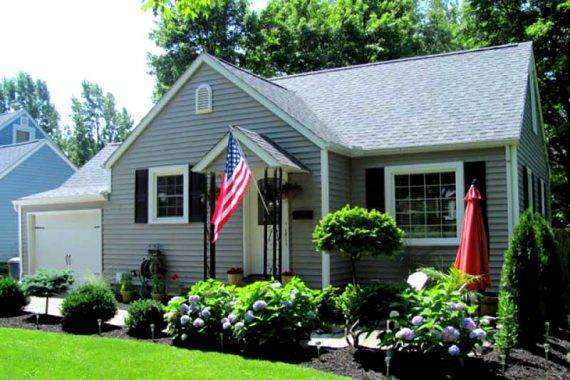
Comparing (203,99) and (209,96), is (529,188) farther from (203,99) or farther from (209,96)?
(203,99)

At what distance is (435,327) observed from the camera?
6883mm

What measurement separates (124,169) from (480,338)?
411 inches

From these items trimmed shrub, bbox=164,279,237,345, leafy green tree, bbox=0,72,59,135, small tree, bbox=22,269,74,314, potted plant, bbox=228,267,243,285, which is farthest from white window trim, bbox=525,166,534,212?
leafy green tree, bbox=0,72,59,135

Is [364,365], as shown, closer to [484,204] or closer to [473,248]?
[473,248]

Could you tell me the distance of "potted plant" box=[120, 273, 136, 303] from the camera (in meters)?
13.6

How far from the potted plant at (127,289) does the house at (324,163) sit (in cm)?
71

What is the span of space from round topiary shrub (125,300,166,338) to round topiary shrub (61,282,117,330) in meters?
0.84

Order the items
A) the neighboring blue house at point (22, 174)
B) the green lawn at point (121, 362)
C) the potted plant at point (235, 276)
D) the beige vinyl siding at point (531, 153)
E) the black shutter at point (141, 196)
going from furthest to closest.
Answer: the neighboring blue house at point (22, 174), the black shutter at point (141, 196), the beige vinyl siding at point (531, 153), the potted plant at point (235, 276), the green lawn at point (121, 362)

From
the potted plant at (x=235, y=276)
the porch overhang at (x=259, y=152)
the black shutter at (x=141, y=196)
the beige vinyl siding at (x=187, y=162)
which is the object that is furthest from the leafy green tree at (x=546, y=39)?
the potted plant at (x=235, y=276)

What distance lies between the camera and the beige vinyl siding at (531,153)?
12625 mm

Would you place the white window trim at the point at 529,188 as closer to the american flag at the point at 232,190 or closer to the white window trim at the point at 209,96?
the american flag at the point at 232,190

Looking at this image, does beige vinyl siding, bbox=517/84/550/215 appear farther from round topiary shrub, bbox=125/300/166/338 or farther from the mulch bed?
round topiary shrub, bbox=125/300/166/338

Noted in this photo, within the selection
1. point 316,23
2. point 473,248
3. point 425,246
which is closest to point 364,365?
point 473,248

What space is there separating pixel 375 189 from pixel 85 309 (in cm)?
618
